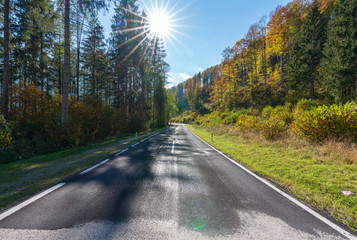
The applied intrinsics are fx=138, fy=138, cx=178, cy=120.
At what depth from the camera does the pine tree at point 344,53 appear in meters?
13.9

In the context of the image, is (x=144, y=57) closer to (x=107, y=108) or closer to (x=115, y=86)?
(x=115, y=86)

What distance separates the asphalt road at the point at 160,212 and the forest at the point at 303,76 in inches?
281

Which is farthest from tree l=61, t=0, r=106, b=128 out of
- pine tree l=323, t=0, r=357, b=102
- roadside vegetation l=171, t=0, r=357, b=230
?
pine tree l=323, t=0, r=357, b=102

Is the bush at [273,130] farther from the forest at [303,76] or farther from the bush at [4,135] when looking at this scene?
the bush at [4,135]

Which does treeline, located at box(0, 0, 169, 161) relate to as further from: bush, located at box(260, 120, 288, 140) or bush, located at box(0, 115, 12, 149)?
bush, located at box(260, 120, 288, 140)

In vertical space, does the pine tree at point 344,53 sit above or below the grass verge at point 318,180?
above

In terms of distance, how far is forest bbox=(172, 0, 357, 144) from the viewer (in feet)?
26.0

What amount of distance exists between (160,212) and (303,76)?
91.3 ft

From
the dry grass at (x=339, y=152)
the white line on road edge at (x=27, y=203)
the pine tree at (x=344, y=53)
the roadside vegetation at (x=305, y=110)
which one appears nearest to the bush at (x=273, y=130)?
the roadside vegetation at (x=305, y=110)

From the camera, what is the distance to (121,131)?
18406mm

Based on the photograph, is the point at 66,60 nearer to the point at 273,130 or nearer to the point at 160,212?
the point at 160,212

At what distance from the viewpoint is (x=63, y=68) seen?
11727mm

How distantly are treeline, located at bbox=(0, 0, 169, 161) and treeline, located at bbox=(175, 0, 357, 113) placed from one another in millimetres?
19486

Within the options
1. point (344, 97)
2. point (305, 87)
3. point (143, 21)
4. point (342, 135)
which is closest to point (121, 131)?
point (143, 21)
